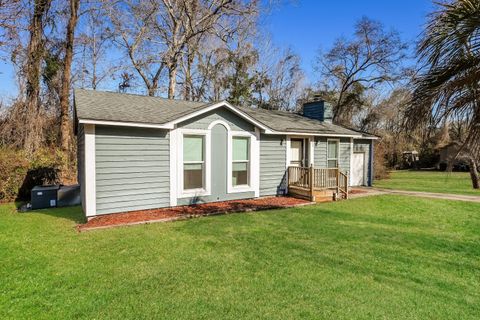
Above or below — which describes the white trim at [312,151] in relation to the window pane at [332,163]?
above

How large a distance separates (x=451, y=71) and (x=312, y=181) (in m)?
8.40

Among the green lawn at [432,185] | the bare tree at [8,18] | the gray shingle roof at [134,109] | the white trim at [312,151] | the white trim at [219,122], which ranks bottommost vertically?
the green lawn at [432,185]

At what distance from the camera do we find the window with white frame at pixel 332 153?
12875 mm

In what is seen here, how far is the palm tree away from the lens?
2102 mm

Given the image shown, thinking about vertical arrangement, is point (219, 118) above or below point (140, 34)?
below

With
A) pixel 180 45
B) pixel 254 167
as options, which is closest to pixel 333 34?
pixel 180 45

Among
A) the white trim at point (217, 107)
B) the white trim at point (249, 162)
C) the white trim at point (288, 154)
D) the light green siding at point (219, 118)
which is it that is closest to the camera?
the white trim at point (217, 107)

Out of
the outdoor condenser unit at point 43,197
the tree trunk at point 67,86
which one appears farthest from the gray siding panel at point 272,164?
the tree trunk at point 67,86

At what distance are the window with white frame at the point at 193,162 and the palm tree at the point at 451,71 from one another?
287 inches

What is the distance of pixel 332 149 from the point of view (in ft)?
42.8

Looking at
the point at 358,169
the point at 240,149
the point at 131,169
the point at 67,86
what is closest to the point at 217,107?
the point at 240,149

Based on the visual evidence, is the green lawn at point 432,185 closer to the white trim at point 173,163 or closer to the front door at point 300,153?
the front door at point 300,153

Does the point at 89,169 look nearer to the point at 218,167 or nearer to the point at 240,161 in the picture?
the point at 218,167

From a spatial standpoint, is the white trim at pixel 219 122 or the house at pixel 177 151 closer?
the house at pixel 177 151
